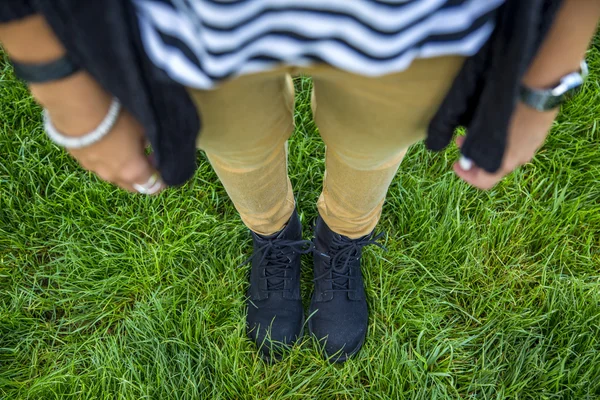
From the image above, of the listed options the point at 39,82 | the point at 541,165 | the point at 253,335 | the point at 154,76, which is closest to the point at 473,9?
the point at 154,76

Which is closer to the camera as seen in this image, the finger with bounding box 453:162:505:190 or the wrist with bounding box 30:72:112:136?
the wrist with bounding box 30:72:112:136

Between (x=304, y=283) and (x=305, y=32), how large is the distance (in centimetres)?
100

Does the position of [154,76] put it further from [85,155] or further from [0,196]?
[0,196]

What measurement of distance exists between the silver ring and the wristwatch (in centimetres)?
46

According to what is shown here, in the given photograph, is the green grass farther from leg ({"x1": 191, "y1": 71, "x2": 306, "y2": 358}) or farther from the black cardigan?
the black cardigan

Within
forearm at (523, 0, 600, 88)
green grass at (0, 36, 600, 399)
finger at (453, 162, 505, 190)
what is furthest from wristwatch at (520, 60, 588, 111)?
green grass at (0, 36, 600, 399)

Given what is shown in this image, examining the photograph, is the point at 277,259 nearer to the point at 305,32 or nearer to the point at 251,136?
the point at 251,136

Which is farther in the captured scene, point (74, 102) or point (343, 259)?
point (343, 259)

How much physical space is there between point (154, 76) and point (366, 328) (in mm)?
994

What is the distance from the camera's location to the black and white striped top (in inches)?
18.7

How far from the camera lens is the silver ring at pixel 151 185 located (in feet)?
2.08

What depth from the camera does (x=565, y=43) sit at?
1.73 ft

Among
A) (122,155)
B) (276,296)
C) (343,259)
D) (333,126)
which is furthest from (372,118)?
(276,296)

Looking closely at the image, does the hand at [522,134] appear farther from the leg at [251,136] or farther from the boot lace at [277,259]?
the boot lace at [277,259]
